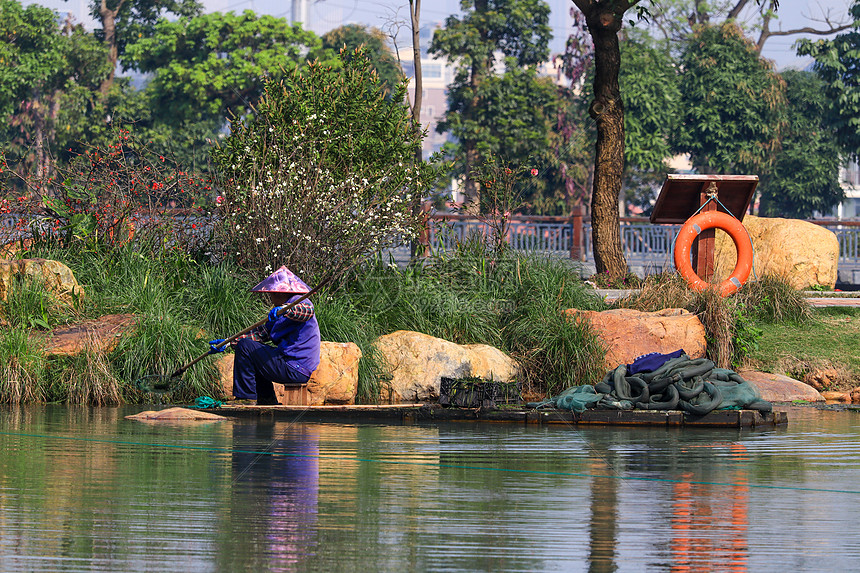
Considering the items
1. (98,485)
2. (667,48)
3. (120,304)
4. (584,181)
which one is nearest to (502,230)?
(120,304)

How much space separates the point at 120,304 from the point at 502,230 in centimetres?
565

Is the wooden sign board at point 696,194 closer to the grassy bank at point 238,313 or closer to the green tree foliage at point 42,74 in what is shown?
the grassy bank at point 238,313

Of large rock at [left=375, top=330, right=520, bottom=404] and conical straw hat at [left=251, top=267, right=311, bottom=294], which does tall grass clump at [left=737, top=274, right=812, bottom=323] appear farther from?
conical straw hat at [left=251, top=267, right=311, bottom=294]

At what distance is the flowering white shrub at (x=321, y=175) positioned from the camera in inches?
641

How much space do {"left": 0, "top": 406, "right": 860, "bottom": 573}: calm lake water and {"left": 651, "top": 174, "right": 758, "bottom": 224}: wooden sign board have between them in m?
7.31

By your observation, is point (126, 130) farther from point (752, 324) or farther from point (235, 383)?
point (752, 324)

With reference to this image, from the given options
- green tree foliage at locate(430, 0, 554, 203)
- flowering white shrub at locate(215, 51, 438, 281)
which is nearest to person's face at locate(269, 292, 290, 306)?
flowering white shrub at locate(215, 51, 438, 281)

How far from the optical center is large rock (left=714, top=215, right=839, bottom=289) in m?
21.0

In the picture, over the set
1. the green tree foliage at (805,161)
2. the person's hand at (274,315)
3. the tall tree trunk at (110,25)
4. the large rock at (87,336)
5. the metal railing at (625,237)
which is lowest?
the large rock at (87,336)

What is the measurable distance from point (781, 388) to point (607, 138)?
273 inches

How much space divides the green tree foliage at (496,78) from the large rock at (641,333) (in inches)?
1132

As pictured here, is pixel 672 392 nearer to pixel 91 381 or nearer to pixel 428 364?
pixel 428 364

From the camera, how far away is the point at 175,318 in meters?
14.8

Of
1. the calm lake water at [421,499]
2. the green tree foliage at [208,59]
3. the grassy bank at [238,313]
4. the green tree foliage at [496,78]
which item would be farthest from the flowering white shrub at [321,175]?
the green tree foliage at [208,59]
